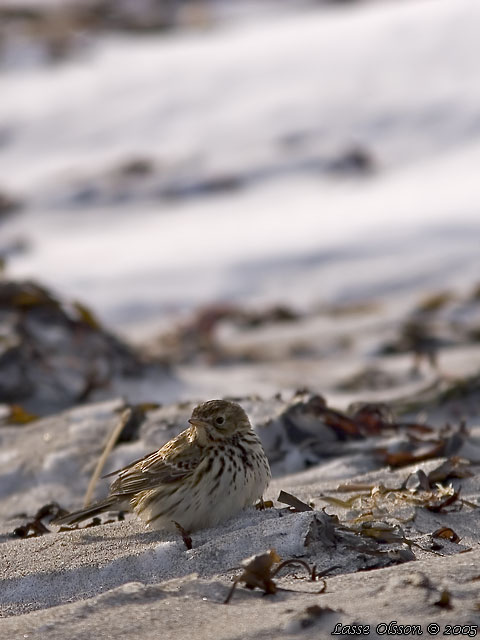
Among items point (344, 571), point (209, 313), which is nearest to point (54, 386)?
point (209, 313)

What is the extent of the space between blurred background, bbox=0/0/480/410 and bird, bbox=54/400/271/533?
3606 mm

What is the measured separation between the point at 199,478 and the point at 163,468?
207mm

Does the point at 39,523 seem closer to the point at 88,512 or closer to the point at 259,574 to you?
the point at 88,512

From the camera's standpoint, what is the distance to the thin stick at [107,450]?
4902mm

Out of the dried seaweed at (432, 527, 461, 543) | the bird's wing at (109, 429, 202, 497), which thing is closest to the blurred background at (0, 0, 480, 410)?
the bird's wing at (109, 429, 202, 497)

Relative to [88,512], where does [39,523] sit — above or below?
below

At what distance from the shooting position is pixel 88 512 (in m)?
4.23

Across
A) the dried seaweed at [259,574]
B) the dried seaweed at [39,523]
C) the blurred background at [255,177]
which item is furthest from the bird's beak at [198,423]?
the blurred background at [255,177]

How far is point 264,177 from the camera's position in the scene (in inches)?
499

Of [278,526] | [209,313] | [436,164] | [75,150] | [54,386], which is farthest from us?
[75,150]

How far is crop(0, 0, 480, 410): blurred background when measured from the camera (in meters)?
10.2

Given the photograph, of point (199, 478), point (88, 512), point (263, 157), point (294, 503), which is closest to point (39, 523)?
point (88, 512)

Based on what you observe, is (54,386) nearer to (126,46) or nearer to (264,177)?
(264,177)

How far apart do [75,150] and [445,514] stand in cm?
1116
